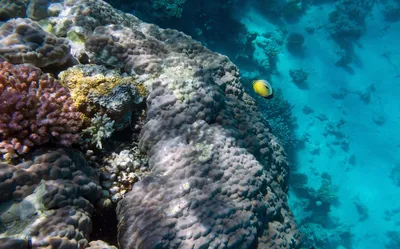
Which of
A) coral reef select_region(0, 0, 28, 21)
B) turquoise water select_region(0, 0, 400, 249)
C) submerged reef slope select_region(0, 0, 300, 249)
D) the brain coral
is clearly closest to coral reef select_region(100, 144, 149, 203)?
submerged reef slope select_region(0, 0, 300, 249)

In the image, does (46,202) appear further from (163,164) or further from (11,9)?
(11,9)

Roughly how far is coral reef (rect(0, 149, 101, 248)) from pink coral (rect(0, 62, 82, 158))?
151 mm

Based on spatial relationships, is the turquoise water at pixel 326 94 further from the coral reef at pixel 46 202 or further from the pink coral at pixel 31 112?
the coral reef at pixel 46 202

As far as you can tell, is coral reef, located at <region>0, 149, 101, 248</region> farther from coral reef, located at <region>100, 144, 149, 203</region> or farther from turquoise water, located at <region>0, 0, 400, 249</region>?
turquoise water, located at <region>0, 0, 400, 249</region>

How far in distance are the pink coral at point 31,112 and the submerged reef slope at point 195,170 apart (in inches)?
36.7

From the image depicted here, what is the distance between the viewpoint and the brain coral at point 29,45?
115 inches

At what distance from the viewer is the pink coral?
2.28 meters

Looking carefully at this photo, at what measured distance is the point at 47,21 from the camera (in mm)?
4219

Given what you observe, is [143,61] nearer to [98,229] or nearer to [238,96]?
[238,96]

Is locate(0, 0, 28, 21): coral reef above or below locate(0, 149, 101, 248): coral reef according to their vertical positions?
above

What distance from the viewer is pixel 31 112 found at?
7.95 feet

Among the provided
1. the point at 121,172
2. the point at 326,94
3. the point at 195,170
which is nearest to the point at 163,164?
the point at 195,170

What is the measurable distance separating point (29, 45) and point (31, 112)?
1.12m

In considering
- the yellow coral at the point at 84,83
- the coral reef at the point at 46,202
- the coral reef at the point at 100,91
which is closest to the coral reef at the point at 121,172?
the coral reef at the point at 100,91
